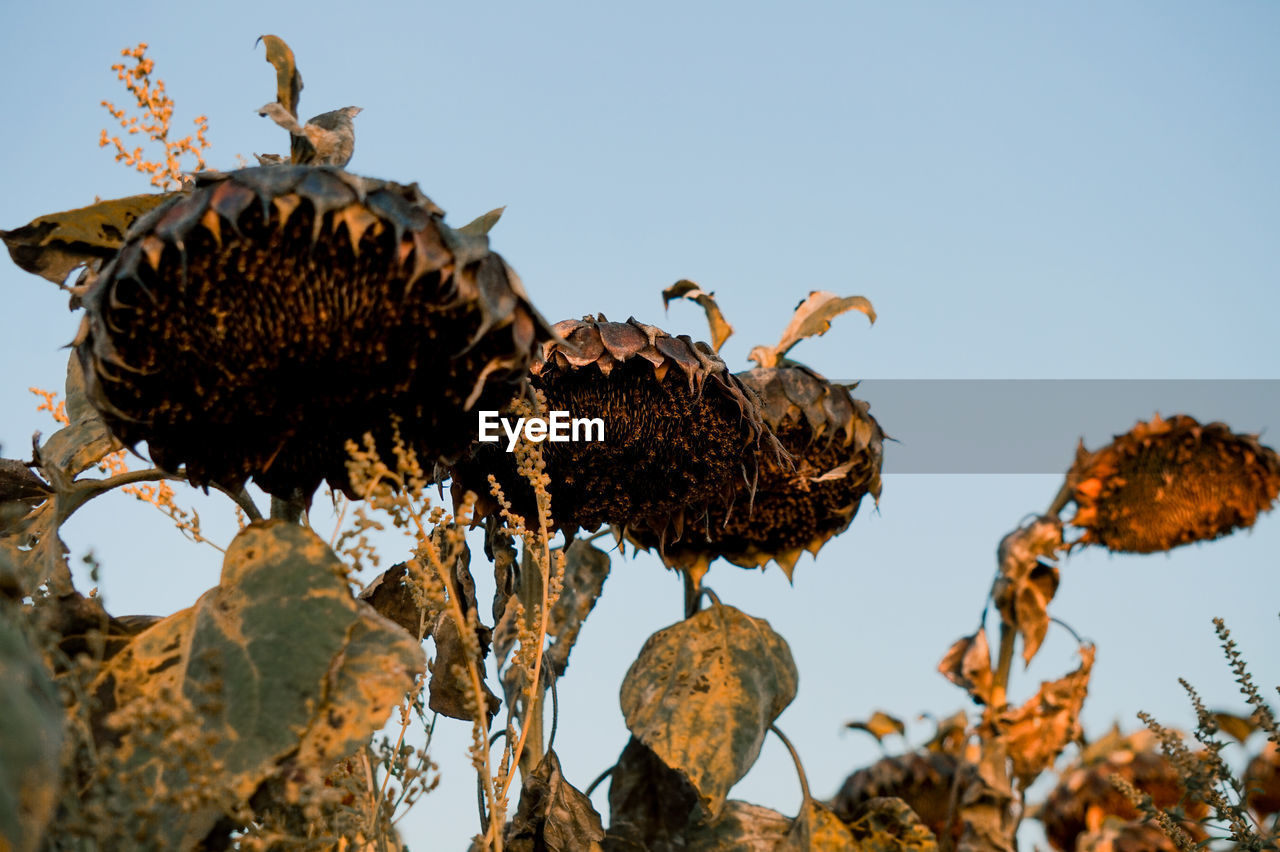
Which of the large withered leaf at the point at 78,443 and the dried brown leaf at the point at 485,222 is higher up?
the dried brown leaf at the point at 485,222

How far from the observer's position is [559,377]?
1750mm

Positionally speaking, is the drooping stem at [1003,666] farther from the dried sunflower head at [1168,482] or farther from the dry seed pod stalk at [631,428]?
the dry seed pod stalk at [631,428]

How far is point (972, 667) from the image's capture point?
183 centimetres

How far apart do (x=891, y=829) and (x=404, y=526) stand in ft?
3.57

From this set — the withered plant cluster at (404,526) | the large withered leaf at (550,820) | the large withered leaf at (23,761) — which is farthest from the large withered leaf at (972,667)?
the large withered leaf at (23,761)

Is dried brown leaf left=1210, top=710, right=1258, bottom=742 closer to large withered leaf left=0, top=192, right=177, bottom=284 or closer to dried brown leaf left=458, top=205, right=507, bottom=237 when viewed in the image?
dried brown leaf left=458, top=205, right=507, bottom=237

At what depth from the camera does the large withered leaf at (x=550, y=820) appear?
174cm

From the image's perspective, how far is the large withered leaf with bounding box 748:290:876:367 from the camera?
233cm

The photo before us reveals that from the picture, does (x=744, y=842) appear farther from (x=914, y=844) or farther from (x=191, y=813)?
(x=191, y=813)

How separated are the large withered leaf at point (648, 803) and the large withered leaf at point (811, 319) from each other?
737 millimetres

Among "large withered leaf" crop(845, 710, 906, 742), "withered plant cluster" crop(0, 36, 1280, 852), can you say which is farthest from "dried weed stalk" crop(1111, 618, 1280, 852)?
"large withered leaf" crop(845, 710, 906, 742)

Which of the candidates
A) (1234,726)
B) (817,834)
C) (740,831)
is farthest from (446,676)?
(1234,726)

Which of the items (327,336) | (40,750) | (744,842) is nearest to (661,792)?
(744,842)

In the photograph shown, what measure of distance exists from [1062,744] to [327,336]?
1165mm
